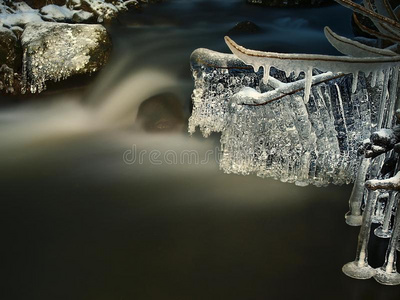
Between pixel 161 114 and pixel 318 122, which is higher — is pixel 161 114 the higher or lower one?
the lower one

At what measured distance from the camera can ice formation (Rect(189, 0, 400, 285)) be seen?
8.41ft

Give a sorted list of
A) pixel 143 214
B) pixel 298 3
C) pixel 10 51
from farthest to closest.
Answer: pixel 298 3 < pixel 10 51 < pixel 143 214

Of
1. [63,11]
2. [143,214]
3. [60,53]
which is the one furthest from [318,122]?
[63,11]

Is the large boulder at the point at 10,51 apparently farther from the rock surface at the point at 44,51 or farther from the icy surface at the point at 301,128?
the icy surface at the point at 301,128

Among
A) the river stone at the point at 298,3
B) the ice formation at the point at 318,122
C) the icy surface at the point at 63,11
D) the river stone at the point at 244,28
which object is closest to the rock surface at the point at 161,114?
the ice formation at the point at 318,122

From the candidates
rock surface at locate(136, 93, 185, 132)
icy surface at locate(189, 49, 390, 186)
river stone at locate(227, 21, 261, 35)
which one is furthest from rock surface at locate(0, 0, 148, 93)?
icy surface at locate(189, 49, 390, 186)

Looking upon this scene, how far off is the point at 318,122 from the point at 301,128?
0.37 ft

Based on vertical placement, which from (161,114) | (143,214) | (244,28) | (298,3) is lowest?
(143,214)

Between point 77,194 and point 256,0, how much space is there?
13.0ft

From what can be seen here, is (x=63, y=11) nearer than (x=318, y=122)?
No

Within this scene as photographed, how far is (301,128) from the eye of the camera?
3.42 m

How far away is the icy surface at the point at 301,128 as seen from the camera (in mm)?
3297

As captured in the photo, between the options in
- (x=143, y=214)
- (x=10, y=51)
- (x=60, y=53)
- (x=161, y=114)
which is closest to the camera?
(x=143, y=214)

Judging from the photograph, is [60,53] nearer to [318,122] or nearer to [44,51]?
[44,51]
